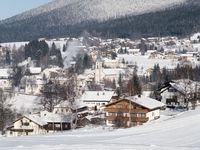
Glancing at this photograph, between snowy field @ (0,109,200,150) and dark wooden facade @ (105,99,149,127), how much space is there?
448 inches

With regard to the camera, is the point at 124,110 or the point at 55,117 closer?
the point at 124,110

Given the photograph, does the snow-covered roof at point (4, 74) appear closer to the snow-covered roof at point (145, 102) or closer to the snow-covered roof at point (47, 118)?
the snow-covered roof at point (47, 118)

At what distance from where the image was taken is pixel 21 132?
31234 millimetres

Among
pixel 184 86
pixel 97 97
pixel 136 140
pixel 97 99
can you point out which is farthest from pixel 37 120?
pixel 136 140

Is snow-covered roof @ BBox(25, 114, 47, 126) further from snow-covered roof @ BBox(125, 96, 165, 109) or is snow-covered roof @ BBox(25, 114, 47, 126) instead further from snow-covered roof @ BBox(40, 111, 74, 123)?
snow-covered roof @ BBox(125, 96, 165, 109)

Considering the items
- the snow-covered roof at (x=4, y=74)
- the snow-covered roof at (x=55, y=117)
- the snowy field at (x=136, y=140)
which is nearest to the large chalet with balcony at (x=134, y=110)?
the snow-covered roof at (x=55, y=117)

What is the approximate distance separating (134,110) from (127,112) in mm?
602

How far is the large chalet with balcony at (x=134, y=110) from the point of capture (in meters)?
30.0

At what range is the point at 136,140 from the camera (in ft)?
46.8

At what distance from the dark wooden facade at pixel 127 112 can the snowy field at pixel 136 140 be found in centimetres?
1138

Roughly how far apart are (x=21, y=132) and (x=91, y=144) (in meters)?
18.8

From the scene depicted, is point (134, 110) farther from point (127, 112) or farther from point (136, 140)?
point (136, 140)

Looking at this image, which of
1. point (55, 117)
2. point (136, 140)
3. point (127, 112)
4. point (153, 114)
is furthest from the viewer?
point (55, 117)

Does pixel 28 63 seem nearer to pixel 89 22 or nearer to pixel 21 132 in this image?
pixel 21 132
